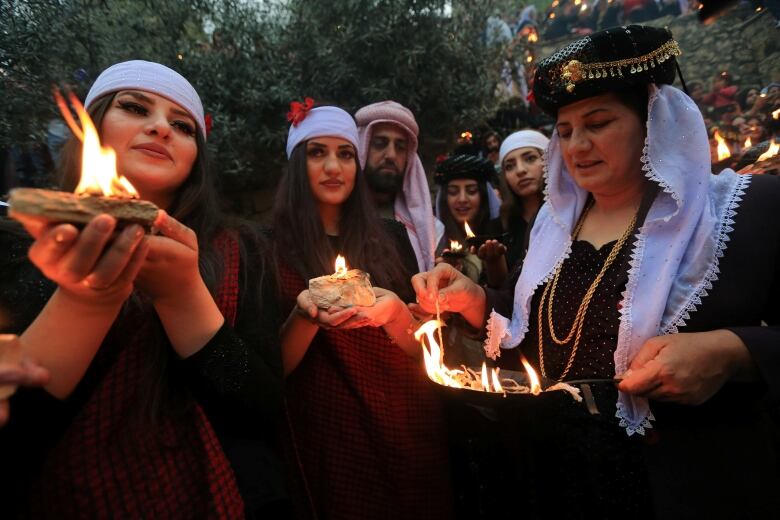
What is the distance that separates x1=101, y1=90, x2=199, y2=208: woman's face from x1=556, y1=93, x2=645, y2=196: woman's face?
2.01 metres

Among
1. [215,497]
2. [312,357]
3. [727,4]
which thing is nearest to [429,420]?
[312,357]

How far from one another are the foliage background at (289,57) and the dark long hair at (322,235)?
2602mm

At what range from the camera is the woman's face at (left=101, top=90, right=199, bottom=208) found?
6.77 feet

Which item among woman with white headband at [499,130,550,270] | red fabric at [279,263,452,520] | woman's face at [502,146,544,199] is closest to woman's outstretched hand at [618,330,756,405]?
red fabric at [279,263,452,520]

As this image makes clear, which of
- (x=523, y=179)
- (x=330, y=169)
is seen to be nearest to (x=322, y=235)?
(x=330, y=169)

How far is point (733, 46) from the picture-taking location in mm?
12586

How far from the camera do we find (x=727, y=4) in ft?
8.14

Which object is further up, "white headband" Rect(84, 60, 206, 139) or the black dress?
"white headband" Rect(84, 60, 206, 139)

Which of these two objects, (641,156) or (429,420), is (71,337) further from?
(641,156)

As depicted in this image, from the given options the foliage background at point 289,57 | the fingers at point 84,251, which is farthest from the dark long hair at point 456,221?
the fingers at point 84,251

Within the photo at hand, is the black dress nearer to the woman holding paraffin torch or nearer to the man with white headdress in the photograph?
the woman holding paraffin torch

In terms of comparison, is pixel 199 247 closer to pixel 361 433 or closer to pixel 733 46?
pixel 361 433

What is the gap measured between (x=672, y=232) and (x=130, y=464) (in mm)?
2445

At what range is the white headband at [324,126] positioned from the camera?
328cm
